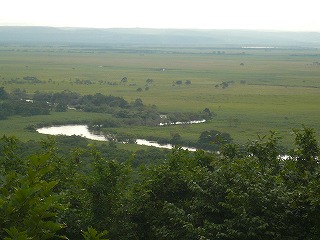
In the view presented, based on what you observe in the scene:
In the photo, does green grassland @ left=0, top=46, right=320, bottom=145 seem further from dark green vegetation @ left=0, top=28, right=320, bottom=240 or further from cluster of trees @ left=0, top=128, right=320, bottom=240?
cluster of trees @ left=0, top=128, right=320, bottom=240

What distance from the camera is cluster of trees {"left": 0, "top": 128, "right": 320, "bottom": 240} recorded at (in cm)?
914

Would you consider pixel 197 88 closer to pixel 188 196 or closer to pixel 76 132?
pixel 76 132

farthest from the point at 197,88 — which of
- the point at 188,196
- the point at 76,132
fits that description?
the point at 188,196

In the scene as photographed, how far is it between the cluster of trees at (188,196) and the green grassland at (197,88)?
25302mm

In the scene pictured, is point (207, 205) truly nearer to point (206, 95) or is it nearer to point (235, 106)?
point (235, 106)

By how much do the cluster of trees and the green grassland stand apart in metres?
25.3

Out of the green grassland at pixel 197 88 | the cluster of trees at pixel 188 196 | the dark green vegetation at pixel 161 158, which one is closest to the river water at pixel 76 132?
the dark green vegetation at pixel 161 158

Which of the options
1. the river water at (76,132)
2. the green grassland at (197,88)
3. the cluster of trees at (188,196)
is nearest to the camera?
the cluster of trees at (188,196)

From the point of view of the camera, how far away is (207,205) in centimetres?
1020

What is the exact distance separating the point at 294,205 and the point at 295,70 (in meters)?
93.2

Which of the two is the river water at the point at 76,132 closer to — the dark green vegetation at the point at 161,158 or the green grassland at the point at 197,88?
the dark green vegetation at the point at 161,158

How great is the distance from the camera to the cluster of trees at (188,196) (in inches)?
360

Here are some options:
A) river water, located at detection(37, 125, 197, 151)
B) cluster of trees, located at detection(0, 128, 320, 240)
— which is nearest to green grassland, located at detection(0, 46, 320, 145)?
river water, located at detection(37, 125, 197, 151)

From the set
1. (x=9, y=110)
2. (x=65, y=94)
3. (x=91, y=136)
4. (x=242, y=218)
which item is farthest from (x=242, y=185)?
(x=65, y=94)
